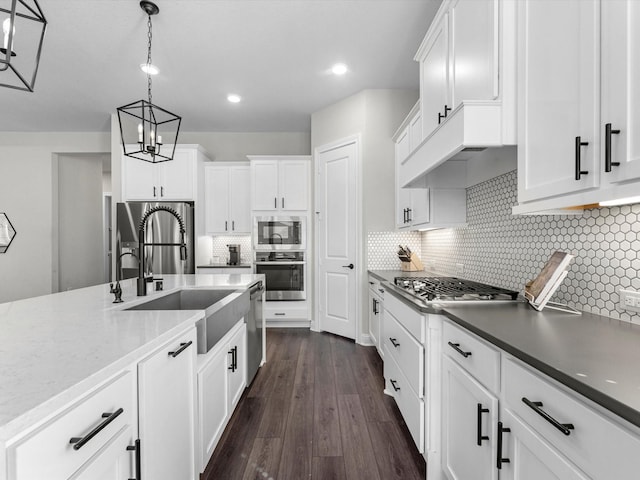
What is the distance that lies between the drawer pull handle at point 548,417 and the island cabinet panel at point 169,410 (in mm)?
1107

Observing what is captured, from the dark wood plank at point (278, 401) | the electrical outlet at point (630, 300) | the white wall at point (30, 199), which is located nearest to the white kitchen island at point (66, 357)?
the dark wood plank at point (278, 401)

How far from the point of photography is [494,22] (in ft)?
4.53

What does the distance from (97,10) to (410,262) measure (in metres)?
3.47

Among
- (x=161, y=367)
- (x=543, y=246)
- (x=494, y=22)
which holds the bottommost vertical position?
(x=161, y=367)

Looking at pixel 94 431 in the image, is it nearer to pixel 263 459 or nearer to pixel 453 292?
pixel 263 459

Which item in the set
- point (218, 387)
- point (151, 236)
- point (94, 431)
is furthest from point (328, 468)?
point (151, 236)

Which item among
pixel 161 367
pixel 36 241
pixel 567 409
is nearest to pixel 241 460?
pixel 161 367

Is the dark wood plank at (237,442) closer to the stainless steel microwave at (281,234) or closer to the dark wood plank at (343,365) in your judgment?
the dark wood plank at (343,365)

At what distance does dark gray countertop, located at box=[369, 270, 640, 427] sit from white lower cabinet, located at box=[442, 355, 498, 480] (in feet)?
0.74

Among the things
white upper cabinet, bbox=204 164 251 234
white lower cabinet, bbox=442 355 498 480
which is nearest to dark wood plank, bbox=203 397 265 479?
white lower cabinet, bbox=442 355 498 480

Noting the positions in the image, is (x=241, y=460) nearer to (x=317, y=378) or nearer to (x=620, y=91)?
(x=317, y=378)

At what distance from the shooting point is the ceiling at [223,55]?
2.49 metres

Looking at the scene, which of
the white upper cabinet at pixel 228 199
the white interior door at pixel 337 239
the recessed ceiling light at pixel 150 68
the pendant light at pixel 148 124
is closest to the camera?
the pendant light at pixel 148 124

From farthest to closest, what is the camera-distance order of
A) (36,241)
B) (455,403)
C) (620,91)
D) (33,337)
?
1. (36,241)
2. (455,403)
3. (33,337)
4. (620,91)
